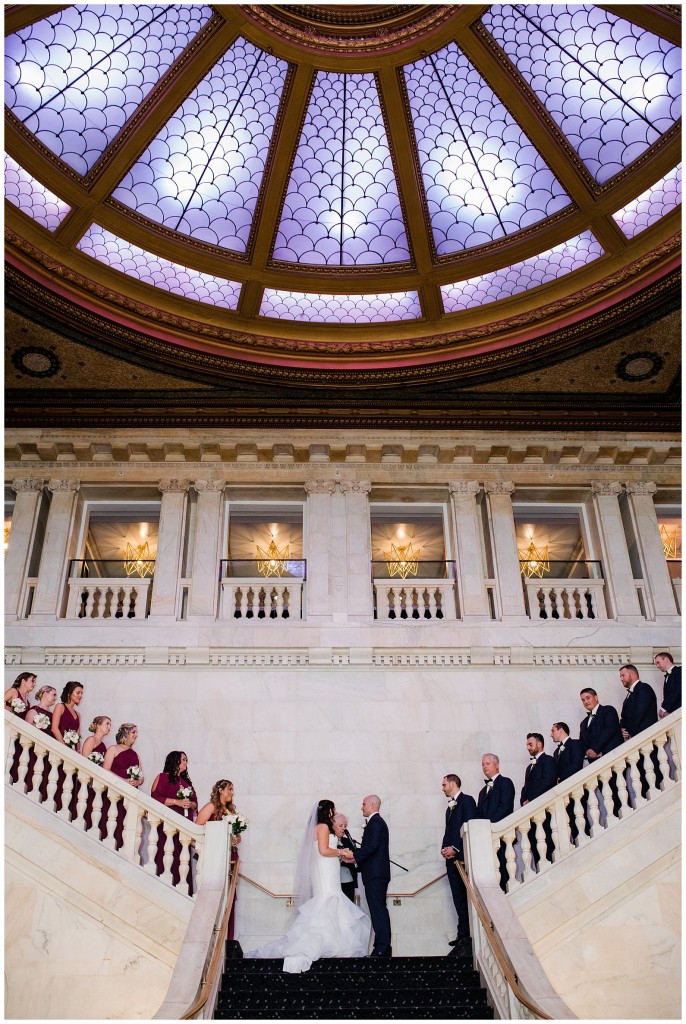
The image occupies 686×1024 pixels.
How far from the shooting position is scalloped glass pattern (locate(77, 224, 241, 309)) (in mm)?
13297

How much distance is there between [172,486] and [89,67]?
5548mm

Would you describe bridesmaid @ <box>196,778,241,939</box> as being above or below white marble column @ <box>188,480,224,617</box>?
below

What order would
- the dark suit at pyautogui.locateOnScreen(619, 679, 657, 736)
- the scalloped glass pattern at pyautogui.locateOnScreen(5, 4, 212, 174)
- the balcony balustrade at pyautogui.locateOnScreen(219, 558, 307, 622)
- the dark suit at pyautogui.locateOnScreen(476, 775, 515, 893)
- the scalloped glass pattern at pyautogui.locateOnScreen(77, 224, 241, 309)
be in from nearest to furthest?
the dark suit at pyautogui.locateOnScreen(476, 775, 515, 893) → the dark suit at pyautogui.locateOnScreen(619, 679, 657, 736) → the scalloped glass pattern at pyautogui.locateOnScreen(5, 4, 212, 174) → the balcony balustrade at pyautogui.locateOnScreen(219, 558, 307, 622) → the scalloped glass pattern at pyautogui.locateOnScreen(77, 224, 241, 309)

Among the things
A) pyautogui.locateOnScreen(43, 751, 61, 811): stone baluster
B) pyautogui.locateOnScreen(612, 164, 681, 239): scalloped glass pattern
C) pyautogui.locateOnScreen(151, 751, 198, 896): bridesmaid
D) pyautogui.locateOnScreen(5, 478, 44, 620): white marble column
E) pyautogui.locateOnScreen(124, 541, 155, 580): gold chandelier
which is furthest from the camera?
pyautogui.locateOnScreen(124, 541, 155, 580): gold chandelier

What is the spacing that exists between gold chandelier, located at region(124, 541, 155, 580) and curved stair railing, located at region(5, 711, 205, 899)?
13.1 feet

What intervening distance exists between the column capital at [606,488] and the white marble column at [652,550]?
17 centimetres

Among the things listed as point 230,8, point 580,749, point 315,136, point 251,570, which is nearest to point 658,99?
point 315,136

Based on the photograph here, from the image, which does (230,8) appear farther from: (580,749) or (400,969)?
(400,969)

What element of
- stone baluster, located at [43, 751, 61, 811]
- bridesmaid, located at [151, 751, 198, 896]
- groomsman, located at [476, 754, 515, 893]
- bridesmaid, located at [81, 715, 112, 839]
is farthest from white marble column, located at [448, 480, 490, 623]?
stone baluster, located at [43, 751, 61, 811]

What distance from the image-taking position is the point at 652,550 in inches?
537

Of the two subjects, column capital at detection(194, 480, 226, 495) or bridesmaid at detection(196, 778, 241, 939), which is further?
column capital at detection(194, 480, 226, 495)

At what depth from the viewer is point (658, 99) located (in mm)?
12039

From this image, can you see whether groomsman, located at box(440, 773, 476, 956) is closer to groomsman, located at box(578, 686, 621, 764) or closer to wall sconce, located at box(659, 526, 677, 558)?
groomsman, located at box(578, 686, 621, 764)

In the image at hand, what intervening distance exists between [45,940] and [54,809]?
113 cm
